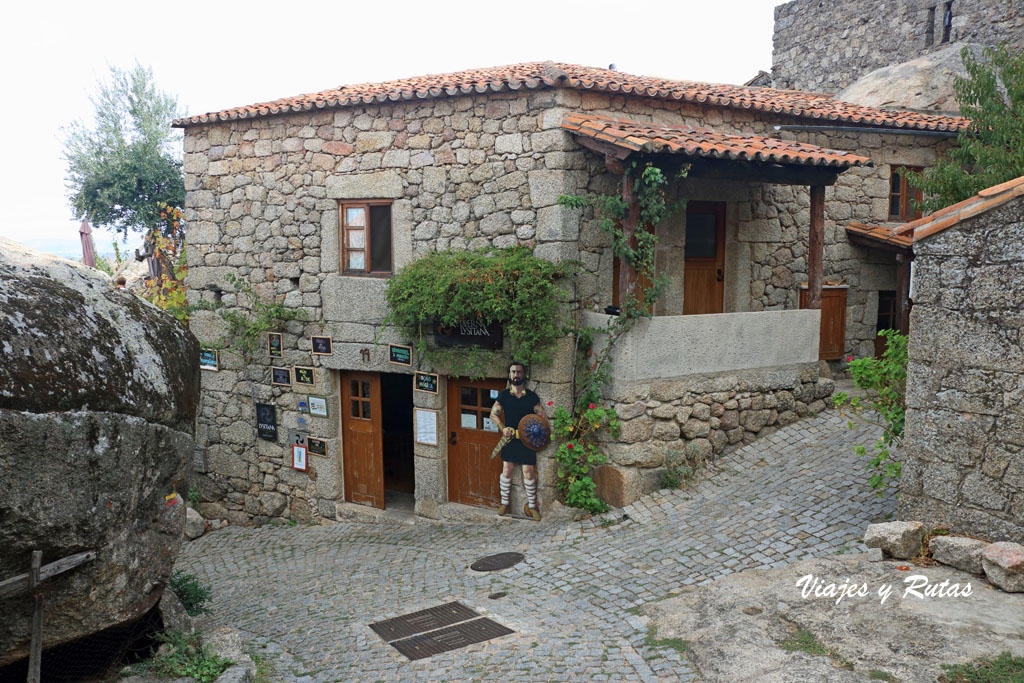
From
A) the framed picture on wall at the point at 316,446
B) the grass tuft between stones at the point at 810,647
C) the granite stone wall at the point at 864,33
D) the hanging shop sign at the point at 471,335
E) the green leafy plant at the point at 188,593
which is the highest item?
the granite stone wall at the point at 864,33

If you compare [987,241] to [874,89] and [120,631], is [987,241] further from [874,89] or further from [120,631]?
[874,89]

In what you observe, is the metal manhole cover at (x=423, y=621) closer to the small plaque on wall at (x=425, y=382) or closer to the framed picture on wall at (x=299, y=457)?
the small plaque on wall at (x=425, y=382)

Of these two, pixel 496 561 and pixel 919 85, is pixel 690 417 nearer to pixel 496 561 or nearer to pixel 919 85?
pixel 496 561

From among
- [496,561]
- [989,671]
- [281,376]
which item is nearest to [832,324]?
[496,561]

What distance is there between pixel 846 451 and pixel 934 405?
100 inches

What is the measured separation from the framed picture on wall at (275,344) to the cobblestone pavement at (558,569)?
2496 millimetres

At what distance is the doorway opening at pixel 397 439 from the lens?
11.6 m

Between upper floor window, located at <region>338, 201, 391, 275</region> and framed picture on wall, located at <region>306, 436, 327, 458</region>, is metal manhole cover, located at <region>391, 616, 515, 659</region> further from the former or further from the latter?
upper floor window, located at <region>338, 201, 391, 275</region>

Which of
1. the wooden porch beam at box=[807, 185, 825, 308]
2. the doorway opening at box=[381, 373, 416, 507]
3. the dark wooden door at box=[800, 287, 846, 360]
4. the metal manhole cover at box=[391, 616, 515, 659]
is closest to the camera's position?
the metal manhole cover at box=[391, 616, 515, 659]

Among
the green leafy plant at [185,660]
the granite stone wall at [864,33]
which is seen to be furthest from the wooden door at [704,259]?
the granite stone wall at [864,33]

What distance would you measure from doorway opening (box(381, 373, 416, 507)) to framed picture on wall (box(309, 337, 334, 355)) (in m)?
1.76

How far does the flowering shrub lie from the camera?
28.0ft

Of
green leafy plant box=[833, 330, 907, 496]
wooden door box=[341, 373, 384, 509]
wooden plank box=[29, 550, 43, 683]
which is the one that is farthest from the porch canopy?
wooden plank box=[29, 550, 43, 683]

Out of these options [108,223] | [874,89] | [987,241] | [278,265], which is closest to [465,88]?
[278,265]
